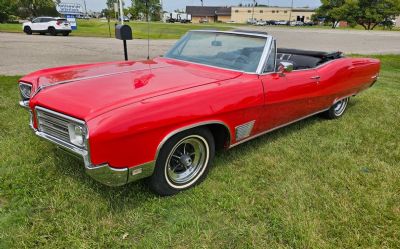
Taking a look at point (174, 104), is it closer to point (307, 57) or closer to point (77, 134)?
point (77, 134)

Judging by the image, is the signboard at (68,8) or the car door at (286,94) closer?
the car door at (286,94)

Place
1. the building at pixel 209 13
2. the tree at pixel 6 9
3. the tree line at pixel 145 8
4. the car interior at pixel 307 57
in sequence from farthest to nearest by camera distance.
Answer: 1. the building at pixel 209 13
2. the tree at pixel 6 9
3. the tree line at pixel 145 8
4. the car interior at pixel 307 57

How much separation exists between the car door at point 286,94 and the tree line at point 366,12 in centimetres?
5905

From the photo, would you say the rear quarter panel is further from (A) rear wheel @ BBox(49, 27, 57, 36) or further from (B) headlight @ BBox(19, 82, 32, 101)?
(A) rear wheel @ BBox(49, 27, 57, 36)

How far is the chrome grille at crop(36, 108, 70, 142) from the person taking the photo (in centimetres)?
246

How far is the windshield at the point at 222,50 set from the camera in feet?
11.6

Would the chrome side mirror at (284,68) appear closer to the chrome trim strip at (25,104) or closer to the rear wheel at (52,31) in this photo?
the chrome trim strip at (25,104)

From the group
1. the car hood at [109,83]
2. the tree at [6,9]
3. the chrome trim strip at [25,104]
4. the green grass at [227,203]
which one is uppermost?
the tree at [6,9]

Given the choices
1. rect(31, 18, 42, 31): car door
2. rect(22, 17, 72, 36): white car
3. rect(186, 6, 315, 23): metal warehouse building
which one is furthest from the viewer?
rect(186, 6, 315, 23): metal warehouse building

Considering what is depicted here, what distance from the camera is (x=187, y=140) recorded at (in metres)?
2.82

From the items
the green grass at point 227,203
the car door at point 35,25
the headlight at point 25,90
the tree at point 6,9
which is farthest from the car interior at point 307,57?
the tree at point 6,9

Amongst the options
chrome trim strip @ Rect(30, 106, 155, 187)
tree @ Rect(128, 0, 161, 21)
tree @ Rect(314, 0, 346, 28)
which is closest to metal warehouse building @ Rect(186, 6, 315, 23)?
tree @ Rect(314, 0, 346, 28)

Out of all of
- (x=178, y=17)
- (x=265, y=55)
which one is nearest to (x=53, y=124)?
(x=265, y=55)

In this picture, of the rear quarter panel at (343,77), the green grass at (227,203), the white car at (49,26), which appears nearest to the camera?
the green grass at (227,203)
